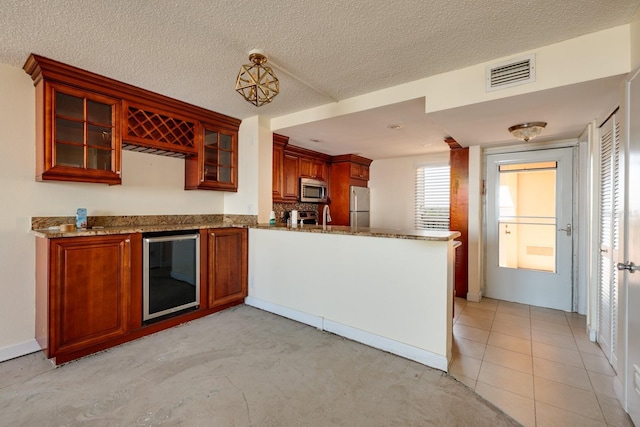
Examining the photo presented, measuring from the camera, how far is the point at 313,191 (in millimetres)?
5094

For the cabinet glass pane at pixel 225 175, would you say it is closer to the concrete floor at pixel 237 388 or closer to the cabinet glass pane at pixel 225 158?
the cabinet glass pane at pixel 225 158

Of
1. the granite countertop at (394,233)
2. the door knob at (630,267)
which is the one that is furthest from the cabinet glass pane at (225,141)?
the door knob at (630,267)

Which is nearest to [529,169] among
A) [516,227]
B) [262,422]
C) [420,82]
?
[516,227]

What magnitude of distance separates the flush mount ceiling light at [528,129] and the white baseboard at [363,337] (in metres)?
2.23

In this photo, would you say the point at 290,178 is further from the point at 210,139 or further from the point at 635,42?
the point at 635,42

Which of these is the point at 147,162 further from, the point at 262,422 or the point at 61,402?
the point at 262,422

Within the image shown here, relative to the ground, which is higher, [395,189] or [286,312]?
[395,189]

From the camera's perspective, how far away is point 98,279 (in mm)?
2418

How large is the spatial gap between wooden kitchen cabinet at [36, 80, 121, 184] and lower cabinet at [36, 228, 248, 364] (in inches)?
22.9

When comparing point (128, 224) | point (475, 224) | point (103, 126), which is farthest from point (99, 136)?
point (475, 224)

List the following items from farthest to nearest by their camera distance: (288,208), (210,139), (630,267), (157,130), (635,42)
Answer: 1. (288,208)
2. (210,139)
3. (157,130)
4. (635,42)
5. (630,267)

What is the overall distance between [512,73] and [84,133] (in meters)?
3.44

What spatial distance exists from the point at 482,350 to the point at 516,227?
79.4 inches

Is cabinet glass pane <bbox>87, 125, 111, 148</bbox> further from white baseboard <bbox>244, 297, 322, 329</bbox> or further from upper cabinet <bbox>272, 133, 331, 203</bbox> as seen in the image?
white baseboard <bbox>244, 297, 322, 329</bbox>
